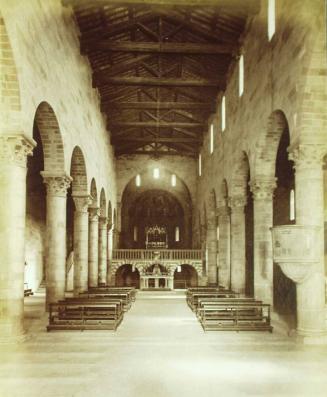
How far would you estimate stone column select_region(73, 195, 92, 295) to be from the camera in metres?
20.9

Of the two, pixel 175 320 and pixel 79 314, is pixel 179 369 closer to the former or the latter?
pixel 79 314

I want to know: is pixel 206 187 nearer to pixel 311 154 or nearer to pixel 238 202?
pixel 238 202

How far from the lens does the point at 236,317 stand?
12633mm

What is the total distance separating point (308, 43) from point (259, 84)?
4.85m

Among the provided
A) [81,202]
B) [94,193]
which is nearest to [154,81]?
[94,193]

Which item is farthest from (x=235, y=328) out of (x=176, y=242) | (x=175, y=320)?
(x=176, y=242)

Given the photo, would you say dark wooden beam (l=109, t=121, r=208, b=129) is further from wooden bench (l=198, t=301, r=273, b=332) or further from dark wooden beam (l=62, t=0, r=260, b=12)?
wooden bench (l=198, t=301, r=273, b=332)

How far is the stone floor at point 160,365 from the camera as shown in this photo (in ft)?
23.8

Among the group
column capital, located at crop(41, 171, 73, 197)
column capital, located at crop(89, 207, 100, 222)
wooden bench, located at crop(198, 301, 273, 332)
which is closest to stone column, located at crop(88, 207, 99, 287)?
column capital, located at crop(89, 207, 100, 222)

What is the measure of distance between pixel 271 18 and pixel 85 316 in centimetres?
1038

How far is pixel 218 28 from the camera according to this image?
19.6m

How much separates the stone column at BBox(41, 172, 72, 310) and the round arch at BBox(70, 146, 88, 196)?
4188 mm

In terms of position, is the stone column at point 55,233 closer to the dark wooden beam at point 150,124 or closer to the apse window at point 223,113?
the apse window at point 223,113

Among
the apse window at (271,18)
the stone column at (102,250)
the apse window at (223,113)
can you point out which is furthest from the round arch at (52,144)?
the stone column at (102,250)
